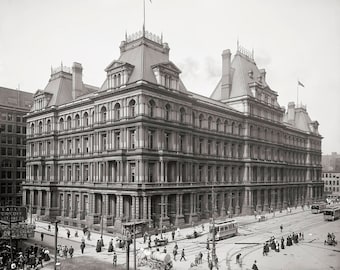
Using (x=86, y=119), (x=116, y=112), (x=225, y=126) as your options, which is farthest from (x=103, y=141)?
(x=225, y=126)

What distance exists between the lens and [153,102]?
5184 cm

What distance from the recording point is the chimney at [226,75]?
77438 mm

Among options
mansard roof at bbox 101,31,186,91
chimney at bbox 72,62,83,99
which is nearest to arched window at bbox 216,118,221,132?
mansard roof at bbox 101,31,186,91

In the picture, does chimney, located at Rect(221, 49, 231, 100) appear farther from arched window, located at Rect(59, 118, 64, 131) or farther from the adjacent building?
the adjacent building

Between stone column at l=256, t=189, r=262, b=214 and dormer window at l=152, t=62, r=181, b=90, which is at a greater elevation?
dormer window at l=152, t=62, r=181, b=90

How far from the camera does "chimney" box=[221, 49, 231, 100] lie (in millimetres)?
77438

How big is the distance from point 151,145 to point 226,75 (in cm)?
3327

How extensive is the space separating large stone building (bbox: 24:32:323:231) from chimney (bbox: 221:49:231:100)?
23 centimetres

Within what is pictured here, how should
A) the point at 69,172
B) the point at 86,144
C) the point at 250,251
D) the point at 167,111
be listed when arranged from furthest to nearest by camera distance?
the point at 69,172
the point at 86,144
the point at 167,111
the point at 250,251

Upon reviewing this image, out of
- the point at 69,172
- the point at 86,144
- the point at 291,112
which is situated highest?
the point at 291,112

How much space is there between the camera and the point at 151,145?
51719mm

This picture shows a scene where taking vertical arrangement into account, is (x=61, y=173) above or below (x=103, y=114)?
below

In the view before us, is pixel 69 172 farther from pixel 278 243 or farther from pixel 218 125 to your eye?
pixel 278 243

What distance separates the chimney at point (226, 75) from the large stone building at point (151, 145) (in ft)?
0.75
